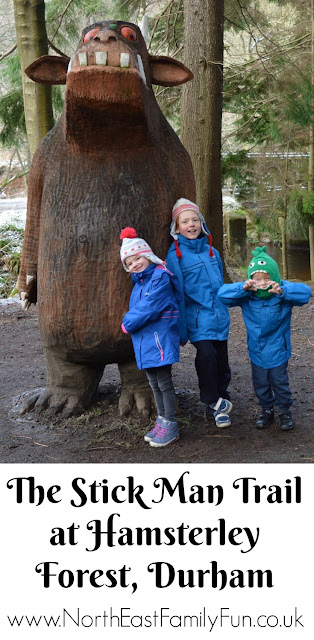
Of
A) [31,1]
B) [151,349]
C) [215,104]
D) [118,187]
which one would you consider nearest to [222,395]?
[151,349]

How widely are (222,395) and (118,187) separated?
1271mm

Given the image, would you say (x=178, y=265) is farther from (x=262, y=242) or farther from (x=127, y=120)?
(x=262, y=242)

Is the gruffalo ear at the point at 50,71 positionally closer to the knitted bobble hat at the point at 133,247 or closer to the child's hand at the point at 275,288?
the knitted bobble hat at the point at 133,247

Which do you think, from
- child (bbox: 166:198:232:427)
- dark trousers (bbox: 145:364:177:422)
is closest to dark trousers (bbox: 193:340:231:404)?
child (bbox: 166:198:232:427)

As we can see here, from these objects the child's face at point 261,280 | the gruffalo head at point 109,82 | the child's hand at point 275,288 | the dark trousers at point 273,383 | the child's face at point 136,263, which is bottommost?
the dark trousers at point 273,383

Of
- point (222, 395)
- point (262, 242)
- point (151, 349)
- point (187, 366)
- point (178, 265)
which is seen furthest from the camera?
point (262, 242)

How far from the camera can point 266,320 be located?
3.20 metres

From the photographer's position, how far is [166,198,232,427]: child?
3.31 metres

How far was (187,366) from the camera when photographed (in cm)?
505

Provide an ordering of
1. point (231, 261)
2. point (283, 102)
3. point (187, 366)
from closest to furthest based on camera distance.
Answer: point (187, 366)
point (283, 102)
point (231, 261)

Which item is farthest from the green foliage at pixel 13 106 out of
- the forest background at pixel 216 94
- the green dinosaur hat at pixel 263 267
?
the green dinosaur hat at pixel 263 267

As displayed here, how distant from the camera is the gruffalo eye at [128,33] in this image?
3.16 m

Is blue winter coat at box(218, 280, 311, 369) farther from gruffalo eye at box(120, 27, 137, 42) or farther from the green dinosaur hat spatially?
gruffalo eye at box(120, 27, 137, 42)

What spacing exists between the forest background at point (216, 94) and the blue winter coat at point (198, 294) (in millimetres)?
1242
